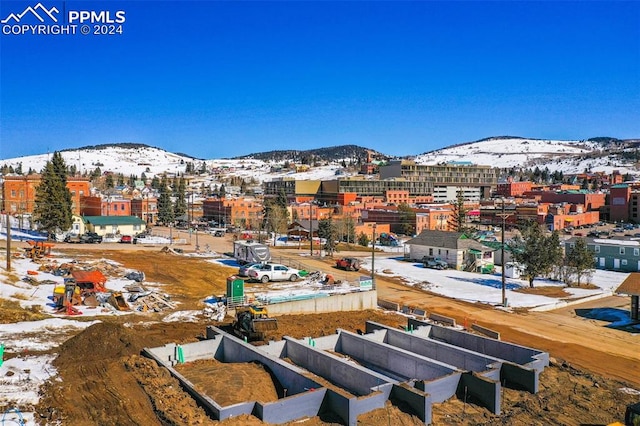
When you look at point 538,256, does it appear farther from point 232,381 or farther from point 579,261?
point 232,381

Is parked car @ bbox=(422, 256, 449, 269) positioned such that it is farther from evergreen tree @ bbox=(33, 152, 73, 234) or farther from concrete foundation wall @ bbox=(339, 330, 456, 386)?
evergreen tree @ bbox=(33, 152, 73, 234)

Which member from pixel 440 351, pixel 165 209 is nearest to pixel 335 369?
pixel 440 351

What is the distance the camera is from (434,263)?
1891 inches

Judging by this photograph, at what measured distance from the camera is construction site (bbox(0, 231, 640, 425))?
14.4 metres

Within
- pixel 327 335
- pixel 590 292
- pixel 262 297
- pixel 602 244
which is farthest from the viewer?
pixel 602 244

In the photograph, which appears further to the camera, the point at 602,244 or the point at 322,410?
the point at 602,244

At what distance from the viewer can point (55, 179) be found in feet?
182

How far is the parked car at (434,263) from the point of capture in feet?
157

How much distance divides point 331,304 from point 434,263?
824 inches

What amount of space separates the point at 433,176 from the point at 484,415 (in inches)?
5677

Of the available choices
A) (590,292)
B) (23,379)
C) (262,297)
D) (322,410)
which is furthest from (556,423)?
(590,292)

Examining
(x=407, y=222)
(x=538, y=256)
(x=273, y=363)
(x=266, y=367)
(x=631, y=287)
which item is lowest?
(x=266, y=367)

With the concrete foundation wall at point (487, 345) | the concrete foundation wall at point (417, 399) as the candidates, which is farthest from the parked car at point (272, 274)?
the concrete foundation wall at point (417, 399)

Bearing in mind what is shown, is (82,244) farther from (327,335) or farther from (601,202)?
(601,202)
